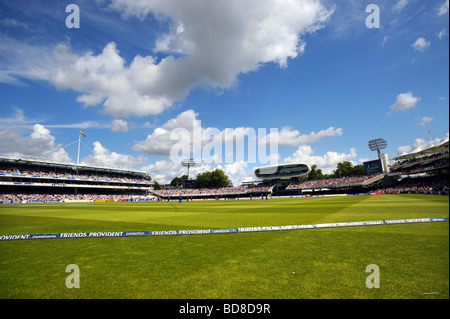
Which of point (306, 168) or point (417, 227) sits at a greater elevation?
point (306, 168)

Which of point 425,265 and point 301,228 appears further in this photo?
point 301,228

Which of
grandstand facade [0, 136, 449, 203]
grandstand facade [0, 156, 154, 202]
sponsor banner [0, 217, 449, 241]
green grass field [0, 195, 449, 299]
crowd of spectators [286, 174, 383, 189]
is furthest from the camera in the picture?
crowd of spectators [286, 174, 383, 189]

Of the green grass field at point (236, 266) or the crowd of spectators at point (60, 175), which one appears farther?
the crowd of spectators at point (60, 175)

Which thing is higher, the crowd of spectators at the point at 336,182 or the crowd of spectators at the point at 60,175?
the crowd of spectators at the point at 60,175

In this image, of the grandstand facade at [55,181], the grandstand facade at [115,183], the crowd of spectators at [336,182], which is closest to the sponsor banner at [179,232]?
the grandstand facade at [115,183]

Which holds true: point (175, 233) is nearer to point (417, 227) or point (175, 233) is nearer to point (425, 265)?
point (425, 265)

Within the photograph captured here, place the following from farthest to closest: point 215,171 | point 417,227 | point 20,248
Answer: point 215,171 < point 417,227 < point 20,248

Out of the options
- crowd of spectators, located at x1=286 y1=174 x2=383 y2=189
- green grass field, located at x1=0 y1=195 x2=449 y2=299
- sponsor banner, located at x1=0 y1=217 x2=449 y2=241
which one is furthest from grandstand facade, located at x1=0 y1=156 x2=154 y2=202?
crowd of spectators, located at x1=286 y1=174 x2=383 y2=189

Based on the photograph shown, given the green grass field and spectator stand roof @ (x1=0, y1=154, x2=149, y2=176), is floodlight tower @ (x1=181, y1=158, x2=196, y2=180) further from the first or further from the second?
the green grass field

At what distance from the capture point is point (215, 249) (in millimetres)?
6938

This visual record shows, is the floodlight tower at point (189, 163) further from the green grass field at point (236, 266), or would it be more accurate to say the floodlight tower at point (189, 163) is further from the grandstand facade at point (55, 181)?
the green grass field at point (236, 266)

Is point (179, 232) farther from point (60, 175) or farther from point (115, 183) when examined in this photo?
point (115, 183)
